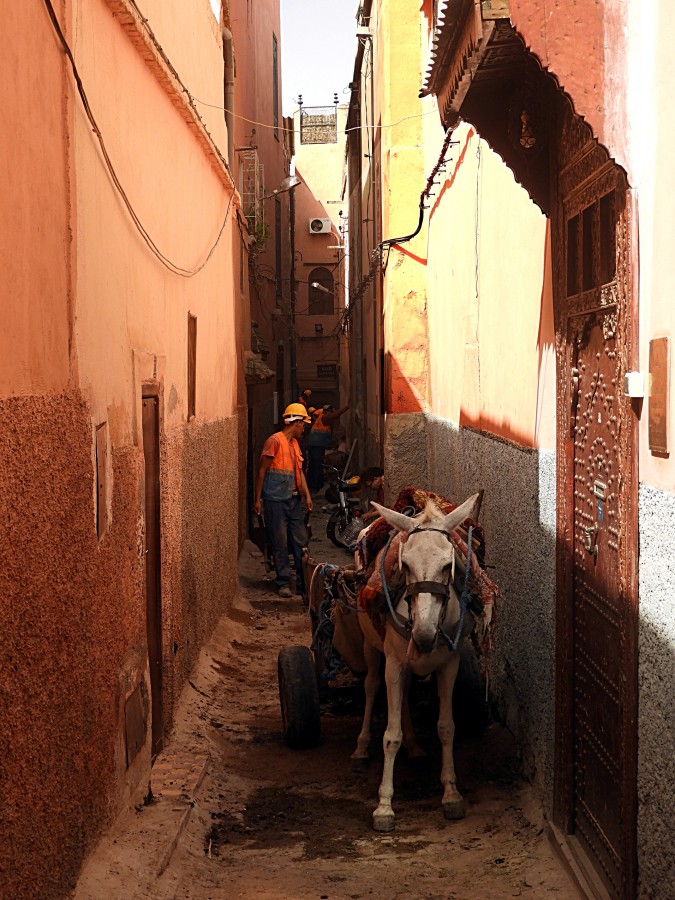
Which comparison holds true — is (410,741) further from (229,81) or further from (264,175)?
(264,175)

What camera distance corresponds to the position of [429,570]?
17.4ft

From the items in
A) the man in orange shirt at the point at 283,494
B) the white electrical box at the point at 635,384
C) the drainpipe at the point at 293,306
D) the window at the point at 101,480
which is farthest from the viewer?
the drainpipe at the point at 293,306

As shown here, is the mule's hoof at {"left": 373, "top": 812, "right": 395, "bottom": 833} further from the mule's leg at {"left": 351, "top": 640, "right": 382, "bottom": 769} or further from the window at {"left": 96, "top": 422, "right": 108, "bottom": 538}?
the window at {"left": 96, "top": 422, "right": 108, "bottom": 538}

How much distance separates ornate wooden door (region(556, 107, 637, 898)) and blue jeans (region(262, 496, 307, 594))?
7594 mm

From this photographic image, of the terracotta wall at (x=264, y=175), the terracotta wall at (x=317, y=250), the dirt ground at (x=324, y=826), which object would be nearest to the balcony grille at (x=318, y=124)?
the terracotta wall at (x=317, y=250)

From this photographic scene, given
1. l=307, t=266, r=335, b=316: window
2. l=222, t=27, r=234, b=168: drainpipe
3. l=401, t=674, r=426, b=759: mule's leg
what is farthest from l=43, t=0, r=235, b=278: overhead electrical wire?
l=307, t=266, r=335, b=316: window

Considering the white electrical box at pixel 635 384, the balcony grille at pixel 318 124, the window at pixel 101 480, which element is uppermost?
the balcony grille at pixel 318 124

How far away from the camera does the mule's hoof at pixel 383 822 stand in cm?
564

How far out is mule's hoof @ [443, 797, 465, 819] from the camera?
570 cm

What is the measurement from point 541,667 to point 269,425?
60.2ft

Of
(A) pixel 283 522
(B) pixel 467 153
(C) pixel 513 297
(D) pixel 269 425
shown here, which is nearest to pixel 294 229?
(D) pixel 269 425

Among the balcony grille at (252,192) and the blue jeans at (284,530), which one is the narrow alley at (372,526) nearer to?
the blue jeans at (284,530)

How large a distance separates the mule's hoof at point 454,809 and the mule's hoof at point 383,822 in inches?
11.8

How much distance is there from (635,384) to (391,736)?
302 centimetres
